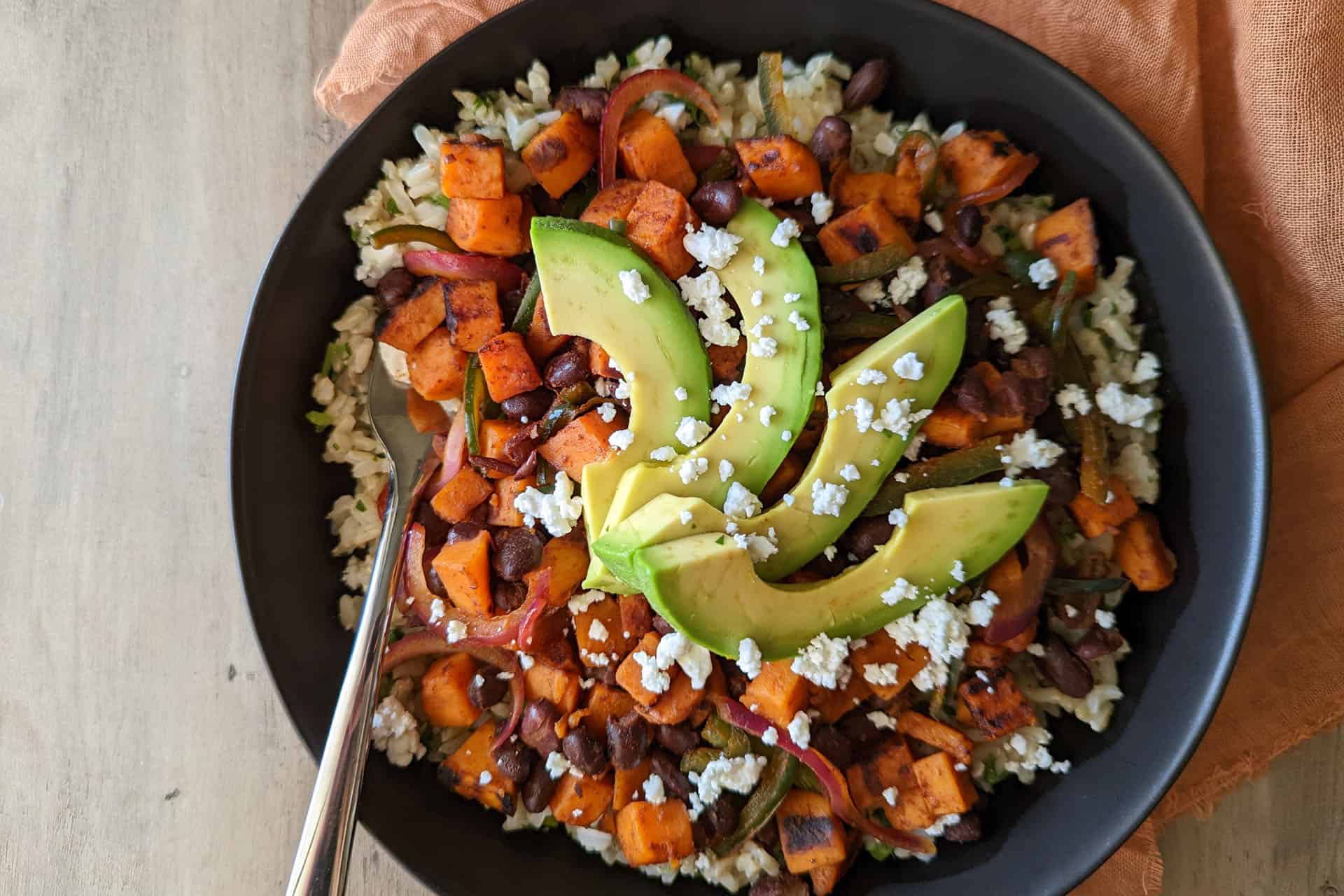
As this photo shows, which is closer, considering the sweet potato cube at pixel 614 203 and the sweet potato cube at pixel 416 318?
the sweet potato cube at pixel 614 203

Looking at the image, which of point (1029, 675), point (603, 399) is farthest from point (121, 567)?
point (1029, 675)

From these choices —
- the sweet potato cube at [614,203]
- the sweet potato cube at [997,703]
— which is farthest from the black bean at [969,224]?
the sweet potato cube at [997,703]

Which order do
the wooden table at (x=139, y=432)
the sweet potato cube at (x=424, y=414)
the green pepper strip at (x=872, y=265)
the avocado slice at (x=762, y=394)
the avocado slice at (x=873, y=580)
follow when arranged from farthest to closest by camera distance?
the wooden table at (x=139, y=432) → the sweet potato cube at (x=424, y=414) → the green pepper strip at (x=872, y=265) → the avocado slice at (x=762, y=394) → the avocado slice at (x=873, y=580)

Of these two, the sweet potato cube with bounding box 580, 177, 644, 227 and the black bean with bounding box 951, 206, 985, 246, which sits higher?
the sweet potato cube with bounding box 580, 177, 644, 227

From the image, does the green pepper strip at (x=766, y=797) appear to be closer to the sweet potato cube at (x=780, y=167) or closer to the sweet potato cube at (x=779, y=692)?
the sweet potato cube at (x=779, y=692)

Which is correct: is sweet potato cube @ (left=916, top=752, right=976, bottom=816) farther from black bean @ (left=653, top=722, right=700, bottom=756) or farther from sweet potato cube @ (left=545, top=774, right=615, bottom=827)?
sweet potato cube @ (left=545, top=774, right=615, bottom=827)

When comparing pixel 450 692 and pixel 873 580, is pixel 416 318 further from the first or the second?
pixel 873 580

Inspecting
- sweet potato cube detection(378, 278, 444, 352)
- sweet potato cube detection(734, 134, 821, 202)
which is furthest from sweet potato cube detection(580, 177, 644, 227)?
sweet potato cube detection(378, 278, 444, 352)
